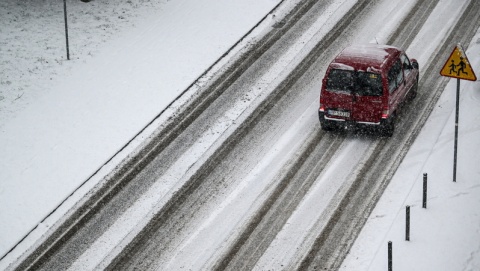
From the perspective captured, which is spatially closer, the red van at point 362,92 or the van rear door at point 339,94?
the red van at point 362,92

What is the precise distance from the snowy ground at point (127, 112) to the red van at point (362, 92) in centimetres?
118

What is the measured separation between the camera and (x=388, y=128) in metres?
17.5

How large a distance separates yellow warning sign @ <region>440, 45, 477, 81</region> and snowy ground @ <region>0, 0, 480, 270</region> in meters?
2.69

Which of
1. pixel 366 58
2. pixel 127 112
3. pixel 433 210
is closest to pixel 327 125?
pixel 366 58

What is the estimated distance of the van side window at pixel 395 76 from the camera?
17.5 meters

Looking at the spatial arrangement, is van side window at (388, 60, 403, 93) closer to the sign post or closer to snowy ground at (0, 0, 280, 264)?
the sign post

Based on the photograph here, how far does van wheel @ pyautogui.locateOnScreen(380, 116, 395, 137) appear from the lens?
683 inches

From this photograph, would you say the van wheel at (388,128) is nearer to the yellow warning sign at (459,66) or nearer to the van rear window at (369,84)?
the van rear window at (369,84)

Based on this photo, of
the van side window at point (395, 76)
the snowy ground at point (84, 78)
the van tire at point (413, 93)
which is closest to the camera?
the snowy ground at point (84, 78)

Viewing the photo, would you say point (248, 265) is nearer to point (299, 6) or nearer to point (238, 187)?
point (238, 187)

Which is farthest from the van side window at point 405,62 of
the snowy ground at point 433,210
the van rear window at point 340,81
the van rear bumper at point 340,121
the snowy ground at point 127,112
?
the van rear bumper at point 340,121

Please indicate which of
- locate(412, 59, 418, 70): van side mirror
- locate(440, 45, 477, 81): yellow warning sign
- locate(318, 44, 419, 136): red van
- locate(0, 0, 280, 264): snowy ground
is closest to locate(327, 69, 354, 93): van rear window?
locate(318, 44, 419, 136): red van

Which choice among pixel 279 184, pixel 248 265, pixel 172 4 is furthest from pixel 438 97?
pixel 172 4

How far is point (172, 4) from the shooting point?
26078mm
